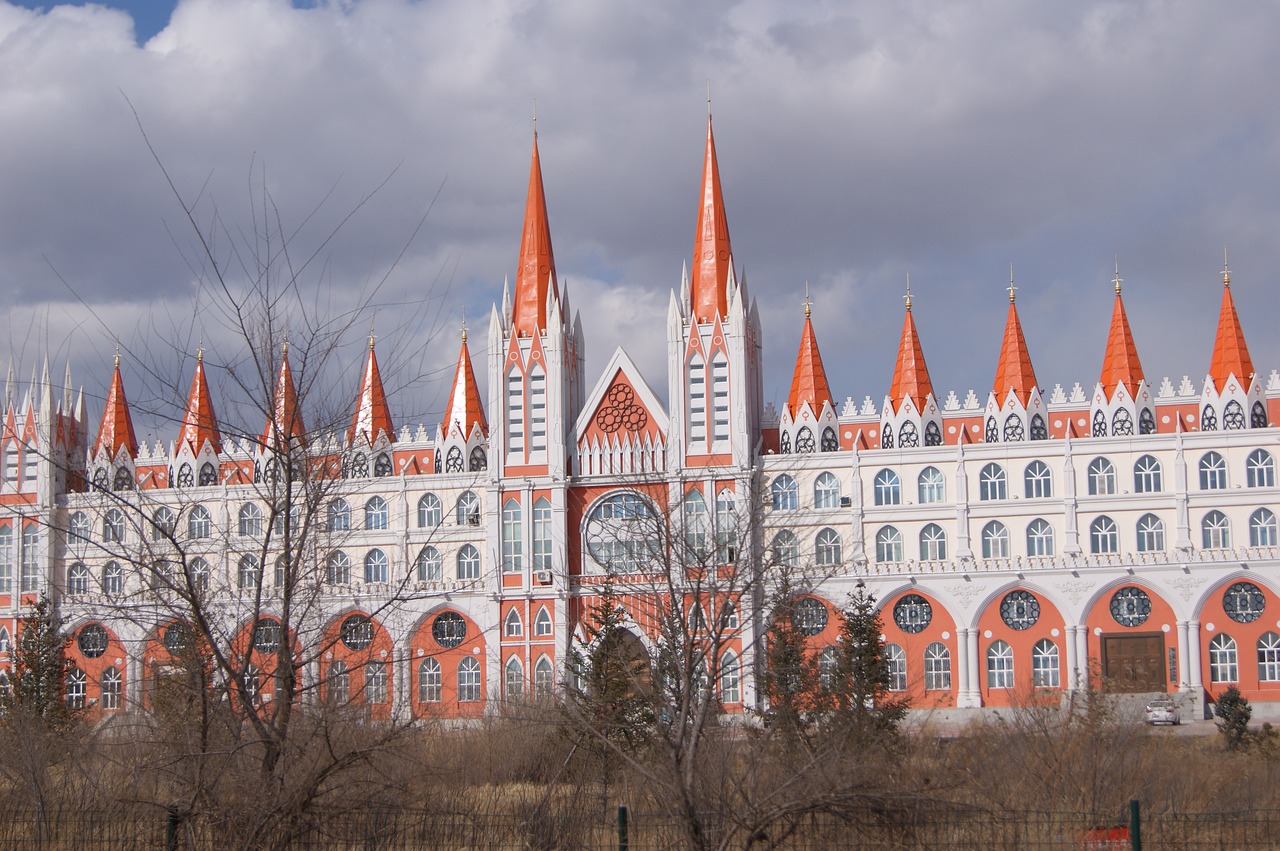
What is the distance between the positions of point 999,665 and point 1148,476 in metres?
8.04

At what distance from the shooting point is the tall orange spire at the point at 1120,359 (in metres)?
51.6

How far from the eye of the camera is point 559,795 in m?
21.5

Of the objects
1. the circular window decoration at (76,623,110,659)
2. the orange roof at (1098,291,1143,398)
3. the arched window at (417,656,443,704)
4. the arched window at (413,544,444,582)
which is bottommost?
the arched window at (417,656,443,704)

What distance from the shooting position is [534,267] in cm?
5556

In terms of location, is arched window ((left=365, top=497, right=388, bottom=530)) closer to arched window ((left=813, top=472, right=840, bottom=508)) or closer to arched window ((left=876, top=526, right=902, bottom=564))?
arched window ((left=813, top=472, right=840, bottom=508))

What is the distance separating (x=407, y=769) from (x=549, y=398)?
33089 millimetres

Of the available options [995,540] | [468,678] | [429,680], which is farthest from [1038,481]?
[429,680]

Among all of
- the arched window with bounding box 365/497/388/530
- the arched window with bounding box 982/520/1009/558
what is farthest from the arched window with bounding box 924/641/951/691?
the arched window with bounding box 365/497/388/530

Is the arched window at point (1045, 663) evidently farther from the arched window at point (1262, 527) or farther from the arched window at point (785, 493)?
the arched window at point (785, 493)

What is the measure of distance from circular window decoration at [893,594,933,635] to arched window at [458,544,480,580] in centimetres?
1546

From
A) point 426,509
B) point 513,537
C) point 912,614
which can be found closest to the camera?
point 912,614

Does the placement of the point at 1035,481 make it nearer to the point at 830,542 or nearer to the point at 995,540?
the point at 995,540

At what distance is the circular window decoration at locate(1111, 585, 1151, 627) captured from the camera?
48656 millimetres

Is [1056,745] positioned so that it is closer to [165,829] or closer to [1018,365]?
[165,829]
